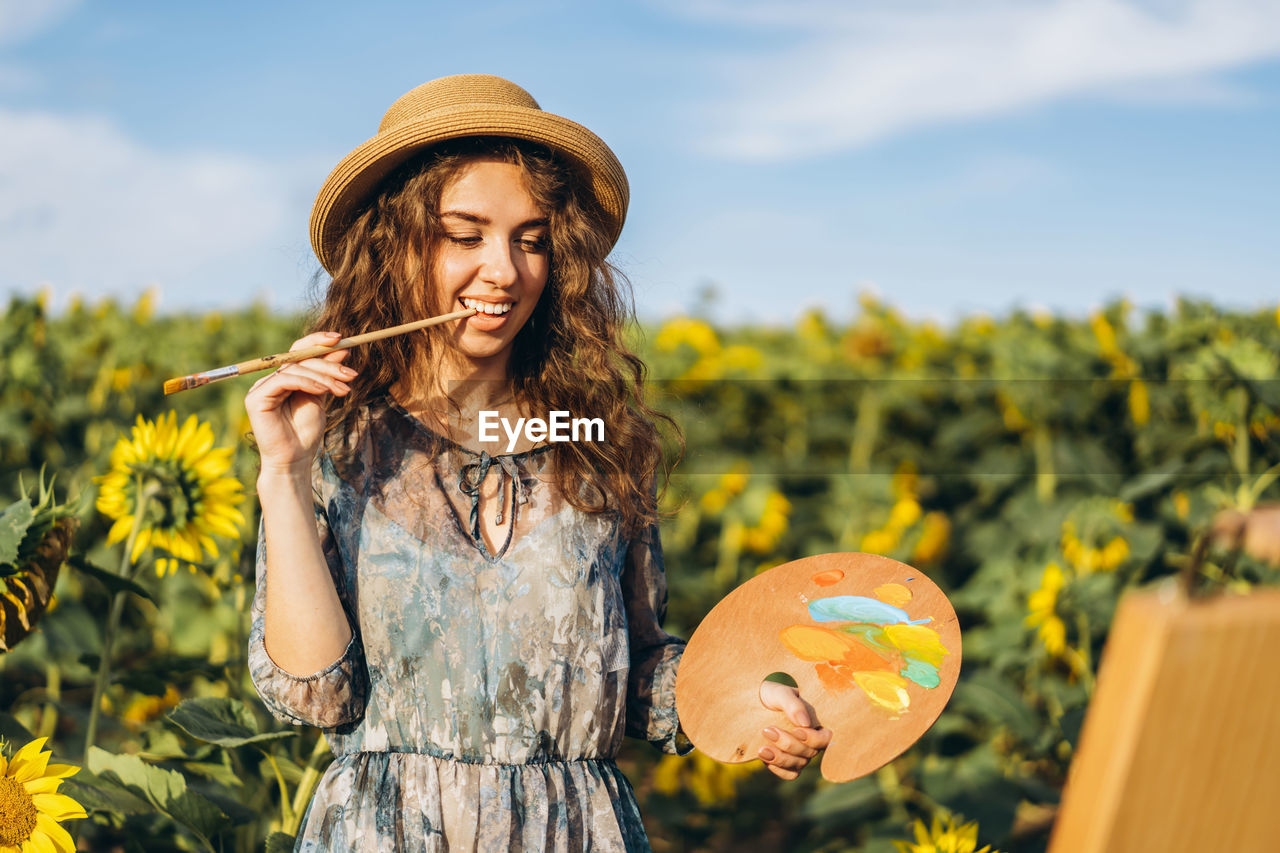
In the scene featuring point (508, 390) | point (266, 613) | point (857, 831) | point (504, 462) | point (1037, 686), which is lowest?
point (857, 831)

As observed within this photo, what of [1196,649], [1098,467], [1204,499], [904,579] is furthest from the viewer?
[1098,467]

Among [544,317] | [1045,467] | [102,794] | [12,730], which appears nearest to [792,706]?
[544,317]

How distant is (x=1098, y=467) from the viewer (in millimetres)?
3545

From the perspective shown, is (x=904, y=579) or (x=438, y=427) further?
(x=438, y=427)

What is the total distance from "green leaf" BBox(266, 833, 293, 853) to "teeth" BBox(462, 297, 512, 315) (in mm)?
826

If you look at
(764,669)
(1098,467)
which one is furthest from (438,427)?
(1098,467)

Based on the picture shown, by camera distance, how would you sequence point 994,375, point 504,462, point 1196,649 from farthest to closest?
point 994,375, point 504,462, point 1196,649

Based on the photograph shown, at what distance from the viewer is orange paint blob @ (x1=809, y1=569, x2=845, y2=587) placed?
1.34 meters

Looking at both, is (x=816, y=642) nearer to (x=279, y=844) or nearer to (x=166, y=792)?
(x=279, y=844)

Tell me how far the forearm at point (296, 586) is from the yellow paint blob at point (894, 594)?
668 mm

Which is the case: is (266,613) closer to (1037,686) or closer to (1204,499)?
(1037,686)

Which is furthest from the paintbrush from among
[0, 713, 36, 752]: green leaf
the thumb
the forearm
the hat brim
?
[0, 713, 36, 752]: green leaf

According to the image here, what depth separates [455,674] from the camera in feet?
4.52

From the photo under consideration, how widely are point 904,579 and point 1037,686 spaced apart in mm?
2069
